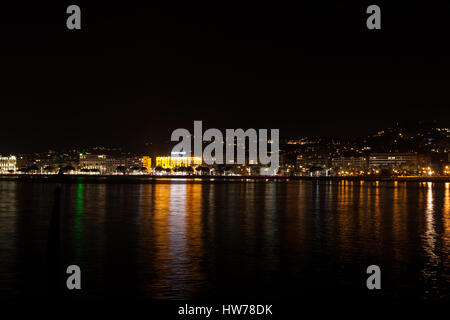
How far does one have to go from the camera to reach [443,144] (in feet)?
579

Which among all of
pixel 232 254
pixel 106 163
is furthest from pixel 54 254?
pixel 106 163

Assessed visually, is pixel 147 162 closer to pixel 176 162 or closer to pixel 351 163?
pixel 176 162

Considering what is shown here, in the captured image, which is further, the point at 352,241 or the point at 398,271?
the point at 352,241

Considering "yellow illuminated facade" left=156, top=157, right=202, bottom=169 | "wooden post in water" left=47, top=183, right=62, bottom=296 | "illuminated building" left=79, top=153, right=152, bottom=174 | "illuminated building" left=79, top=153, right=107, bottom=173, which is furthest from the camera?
"illuminated building" left=79, top=153, right=107, bottom=173

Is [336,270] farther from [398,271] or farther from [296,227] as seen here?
[296,227]

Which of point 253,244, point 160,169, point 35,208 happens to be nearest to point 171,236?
point 253,244

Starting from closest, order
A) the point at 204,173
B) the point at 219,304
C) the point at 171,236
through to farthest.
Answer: the point at 219,304 → the point at 171,236 → the point at 204,173

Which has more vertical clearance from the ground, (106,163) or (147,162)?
(147,162)

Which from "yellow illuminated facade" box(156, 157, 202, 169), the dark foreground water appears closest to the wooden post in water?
the dark foreground water

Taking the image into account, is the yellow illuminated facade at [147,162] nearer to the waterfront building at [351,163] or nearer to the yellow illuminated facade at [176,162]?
the yellow illuminated facade at [176,162]

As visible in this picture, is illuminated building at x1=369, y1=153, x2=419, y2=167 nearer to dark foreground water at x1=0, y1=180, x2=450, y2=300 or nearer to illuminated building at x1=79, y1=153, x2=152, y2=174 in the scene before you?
illuminated building at x1=79, y1=153, x2=152, y2=174

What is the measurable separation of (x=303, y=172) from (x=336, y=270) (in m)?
161

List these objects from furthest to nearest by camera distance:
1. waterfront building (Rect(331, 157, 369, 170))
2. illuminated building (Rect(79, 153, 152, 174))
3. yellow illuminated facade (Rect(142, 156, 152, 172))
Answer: illuminated building (Rect(79, 153, 152, 174)) < yellow illuminated facade (Rect(142, 156, 152, 172)) < waterfront building (Rect(331, 157, 369, 170))

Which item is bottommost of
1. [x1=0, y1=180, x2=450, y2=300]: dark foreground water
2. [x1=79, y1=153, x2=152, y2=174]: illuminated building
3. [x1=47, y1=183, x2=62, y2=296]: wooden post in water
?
[x1=0, y1=180, x2=450, y2=300]: dark foreground water
